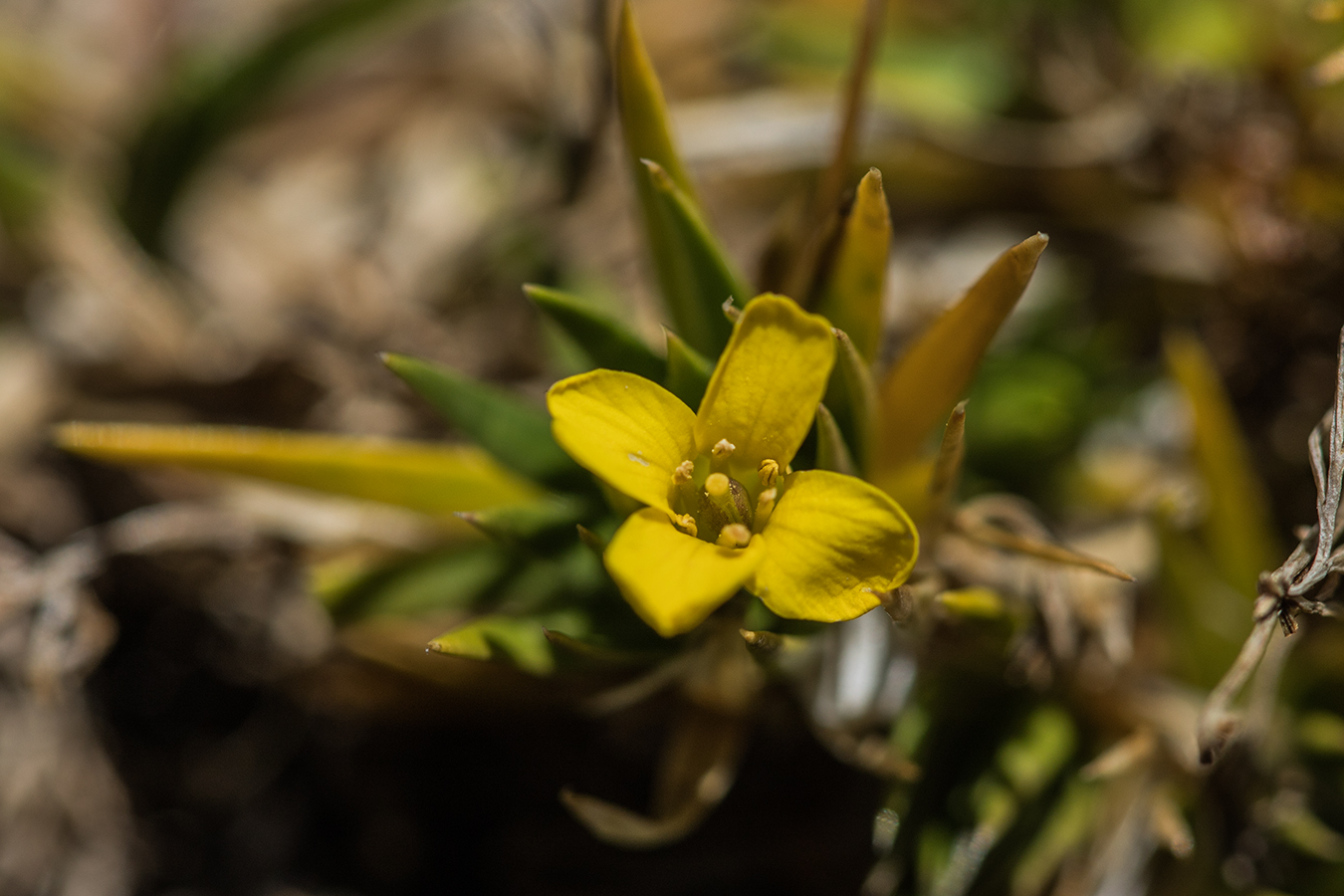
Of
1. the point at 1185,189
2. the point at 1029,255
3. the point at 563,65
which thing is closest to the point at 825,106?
the point at 563,65

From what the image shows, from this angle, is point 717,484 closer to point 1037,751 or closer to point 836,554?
point 836,554

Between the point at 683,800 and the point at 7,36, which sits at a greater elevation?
the point at 7,36

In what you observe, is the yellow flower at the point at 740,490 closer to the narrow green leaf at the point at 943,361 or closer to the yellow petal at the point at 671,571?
the yellow petal at the point at 671,571

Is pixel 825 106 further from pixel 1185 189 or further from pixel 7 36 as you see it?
pixel 7 36

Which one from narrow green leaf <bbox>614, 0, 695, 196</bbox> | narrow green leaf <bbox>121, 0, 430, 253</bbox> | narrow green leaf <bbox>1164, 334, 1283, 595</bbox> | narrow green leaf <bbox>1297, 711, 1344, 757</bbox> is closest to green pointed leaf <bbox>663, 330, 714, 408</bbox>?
narrow green leaf <bbox>614, 0, 695, 196</bbox>

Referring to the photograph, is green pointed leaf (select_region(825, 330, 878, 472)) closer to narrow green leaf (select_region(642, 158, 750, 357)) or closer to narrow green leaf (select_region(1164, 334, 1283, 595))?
narrow green leaf (select_region(642, 158, 750, 357))

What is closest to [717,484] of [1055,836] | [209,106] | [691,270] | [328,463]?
[691,270]
